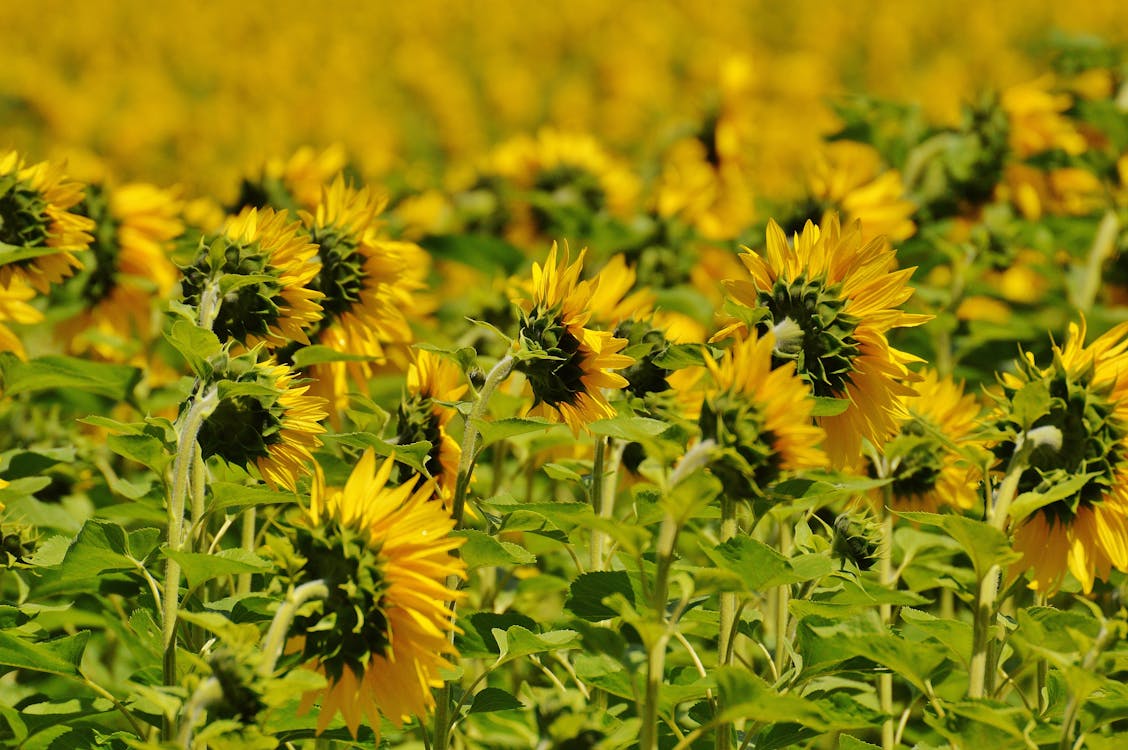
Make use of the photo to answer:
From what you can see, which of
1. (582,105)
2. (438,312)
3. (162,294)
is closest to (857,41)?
(582,105)

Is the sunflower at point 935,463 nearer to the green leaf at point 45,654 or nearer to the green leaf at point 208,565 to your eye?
the green leaf at point 208,565

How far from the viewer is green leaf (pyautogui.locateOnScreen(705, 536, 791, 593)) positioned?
4.48 feet

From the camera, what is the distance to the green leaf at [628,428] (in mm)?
1339

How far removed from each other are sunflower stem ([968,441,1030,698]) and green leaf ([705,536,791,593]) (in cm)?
24

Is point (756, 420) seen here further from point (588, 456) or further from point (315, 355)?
point (588, 456)

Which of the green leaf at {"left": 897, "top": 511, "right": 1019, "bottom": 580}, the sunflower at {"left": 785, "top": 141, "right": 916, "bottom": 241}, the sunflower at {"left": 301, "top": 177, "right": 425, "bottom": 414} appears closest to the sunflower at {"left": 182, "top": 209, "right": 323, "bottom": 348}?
the sunflower at {"left": 301, "top": 177, "right": 425, "bottom": 414}

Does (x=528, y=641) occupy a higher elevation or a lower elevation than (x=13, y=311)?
lower

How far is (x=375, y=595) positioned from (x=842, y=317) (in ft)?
1.95

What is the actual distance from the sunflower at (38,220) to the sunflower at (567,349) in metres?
0.78

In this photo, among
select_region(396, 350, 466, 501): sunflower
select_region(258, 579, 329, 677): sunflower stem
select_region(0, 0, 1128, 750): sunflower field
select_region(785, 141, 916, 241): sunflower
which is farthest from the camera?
select_region(785, 141, 916, 241): sunflower

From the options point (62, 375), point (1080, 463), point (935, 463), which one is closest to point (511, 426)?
point (1080, 463)

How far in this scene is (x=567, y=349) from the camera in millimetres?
1556

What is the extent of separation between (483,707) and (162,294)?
1.35 m

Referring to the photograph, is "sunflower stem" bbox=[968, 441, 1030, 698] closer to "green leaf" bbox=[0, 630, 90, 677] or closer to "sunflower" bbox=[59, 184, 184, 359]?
"green leaf" bbox=[0, 630, 90, 677]
